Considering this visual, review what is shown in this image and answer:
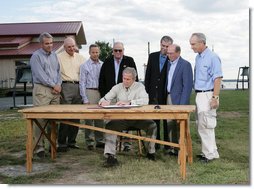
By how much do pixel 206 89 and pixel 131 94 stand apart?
3.17 ft

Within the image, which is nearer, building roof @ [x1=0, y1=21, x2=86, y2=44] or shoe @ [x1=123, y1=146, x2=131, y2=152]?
shoe @ [x1=123, y1=146, x2=131, y2=152]

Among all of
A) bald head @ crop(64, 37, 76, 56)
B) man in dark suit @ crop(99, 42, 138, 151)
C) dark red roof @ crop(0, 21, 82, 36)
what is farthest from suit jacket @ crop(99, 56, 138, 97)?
dark red roof @ crop(0, 21, 82, 36)

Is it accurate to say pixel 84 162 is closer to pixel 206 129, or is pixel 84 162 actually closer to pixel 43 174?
pixel 43 174

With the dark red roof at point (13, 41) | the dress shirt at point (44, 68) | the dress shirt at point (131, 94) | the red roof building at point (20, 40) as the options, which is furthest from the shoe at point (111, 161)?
the dark red roof at point (13, 41)

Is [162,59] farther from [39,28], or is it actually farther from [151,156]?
[39,28]

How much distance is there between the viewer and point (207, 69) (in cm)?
557

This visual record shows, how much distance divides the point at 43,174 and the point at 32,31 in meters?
24.3

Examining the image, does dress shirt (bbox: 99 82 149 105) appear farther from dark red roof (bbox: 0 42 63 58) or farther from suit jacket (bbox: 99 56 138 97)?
dark red roof (bbox: 0 42 63 58)

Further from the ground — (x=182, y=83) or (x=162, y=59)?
(x=162, y=59)

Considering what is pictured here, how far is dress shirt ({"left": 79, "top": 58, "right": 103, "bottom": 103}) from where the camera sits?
6480 millimetres

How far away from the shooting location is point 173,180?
15.5 feet

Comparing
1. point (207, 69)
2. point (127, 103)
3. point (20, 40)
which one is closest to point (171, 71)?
point (207, 69)

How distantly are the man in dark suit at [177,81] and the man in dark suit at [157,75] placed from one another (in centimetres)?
21

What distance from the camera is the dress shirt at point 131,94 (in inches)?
222
